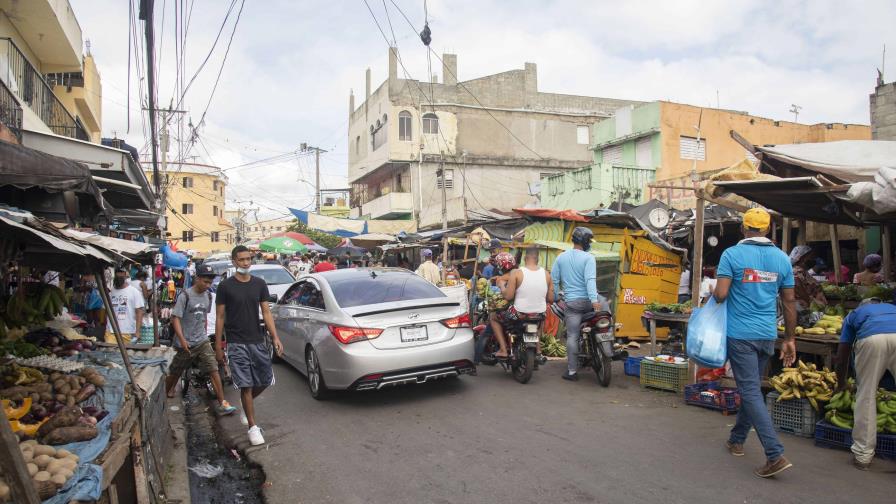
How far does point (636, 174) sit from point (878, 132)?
1051 cm

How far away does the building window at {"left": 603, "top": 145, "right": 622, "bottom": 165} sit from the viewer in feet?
84.2

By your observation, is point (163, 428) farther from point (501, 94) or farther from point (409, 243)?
point (501, 94)

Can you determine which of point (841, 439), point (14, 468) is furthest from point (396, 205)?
point (14, 468)

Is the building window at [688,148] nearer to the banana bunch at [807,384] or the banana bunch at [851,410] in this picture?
the banana bunch at [807,384]

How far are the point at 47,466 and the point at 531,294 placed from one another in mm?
5864

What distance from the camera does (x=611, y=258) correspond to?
11.8 meters

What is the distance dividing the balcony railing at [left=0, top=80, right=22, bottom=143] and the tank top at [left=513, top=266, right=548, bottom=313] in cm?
767

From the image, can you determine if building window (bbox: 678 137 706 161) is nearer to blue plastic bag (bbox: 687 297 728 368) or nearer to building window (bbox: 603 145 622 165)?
building window (bbox: 603 145 622 165)

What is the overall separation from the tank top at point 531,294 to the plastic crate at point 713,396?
2.11 metres

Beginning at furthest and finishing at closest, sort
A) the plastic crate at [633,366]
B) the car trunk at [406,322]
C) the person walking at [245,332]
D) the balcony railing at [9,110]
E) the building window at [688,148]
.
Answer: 1. the building window at [688,148]
2. the balcony railing at [9,110]
3. the plastic crate at [633,366]
4. the car trunk at [406,322]
5. the person walking at [245,332]

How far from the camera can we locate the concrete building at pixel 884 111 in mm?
12383

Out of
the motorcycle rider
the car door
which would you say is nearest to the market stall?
the car door

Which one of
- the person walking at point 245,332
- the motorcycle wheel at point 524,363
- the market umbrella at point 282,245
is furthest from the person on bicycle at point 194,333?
the market umbrella at point 282,245

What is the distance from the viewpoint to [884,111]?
493 inches
